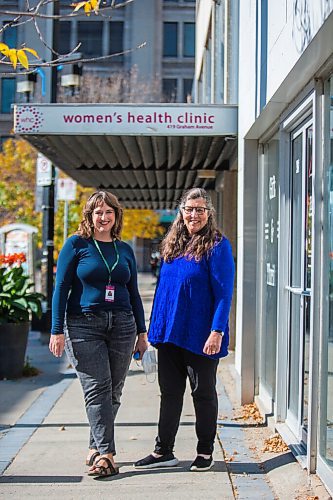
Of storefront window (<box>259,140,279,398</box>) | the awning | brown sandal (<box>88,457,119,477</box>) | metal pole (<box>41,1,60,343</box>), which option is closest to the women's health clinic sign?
the awning

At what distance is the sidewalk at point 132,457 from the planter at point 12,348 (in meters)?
1.13

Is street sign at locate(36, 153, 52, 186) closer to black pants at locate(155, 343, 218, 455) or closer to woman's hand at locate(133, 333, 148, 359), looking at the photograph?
woman's hand at locate(133, 333, 148, 359)

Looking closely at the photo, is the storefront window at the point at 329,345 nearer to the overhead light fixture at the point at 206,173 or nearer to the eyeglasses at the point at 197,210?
the eyeglasses at the point at 197,210

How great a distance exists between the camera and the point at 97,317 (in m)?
5.67

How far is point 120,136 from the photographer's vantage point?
9.00m

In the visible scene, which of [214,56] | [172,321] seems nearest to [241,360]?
[172,321]

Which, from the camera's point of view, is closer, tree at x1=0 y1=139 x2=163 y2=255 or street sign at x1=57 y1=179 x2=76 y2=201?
street sign at x1=57 y1=179 x2=76 y2=201

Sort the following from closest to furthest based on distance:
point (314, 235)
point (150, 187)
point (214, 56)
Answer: point (314, 235)
point (214, 56)
point (150, 187)

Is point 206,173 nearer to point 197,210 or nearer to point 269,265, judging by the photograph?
point 269,265

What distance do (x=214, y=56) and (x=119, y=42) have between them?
117 feet

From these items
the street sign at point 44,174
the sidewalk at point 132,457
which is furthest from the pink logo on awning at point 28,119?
the street sign at point 44,174

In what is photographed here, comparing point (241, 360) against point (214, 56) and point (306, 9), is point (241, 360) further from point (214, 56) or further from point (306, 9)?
point (214, 56)

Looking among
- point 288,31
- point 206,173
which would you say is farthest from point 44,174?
point 288,31

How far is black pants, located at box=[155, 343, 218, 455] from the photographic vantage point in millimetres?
5590
